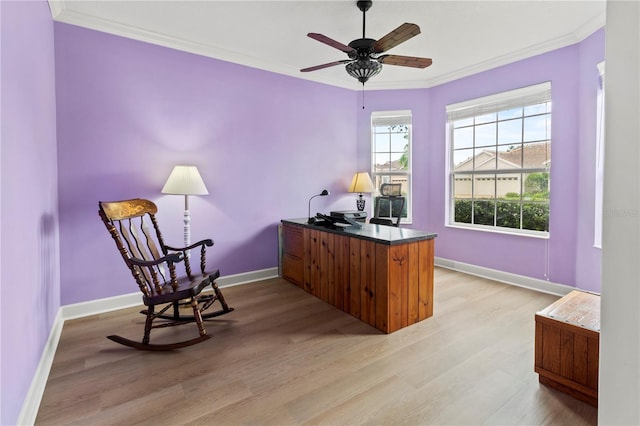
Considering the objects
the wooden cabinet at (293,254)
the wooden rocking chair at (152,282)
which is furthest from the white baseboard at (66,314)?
the wooden rocking chair at (152,282)

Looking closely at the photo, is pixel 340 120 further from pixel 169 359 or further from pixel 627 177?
pixel 627 177

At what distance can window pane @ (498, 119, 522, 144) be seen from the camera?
3.83 m

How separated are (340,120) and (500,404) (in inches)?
153

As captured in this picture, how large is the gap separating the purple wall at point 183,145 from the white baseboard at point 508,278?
1885 millimetres

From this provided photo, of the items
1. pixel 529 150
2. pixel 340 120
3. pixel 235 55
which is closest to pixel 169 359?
pixel 235 55

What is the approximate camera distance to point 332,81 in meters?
4.53

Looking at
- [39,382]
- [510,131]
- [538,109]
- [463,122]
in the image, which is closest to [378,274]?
[39,382]

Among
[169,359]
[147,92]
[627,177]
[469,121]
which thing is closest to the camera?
[627,177]

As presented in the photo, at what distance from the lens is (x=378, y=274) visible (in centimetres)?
260

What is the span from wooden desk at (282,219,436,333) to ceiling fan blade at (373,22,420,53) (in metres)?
1.48

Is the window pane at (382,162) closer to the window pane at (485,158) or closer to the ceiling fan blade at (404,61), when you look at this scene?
the window pane at (485,158)

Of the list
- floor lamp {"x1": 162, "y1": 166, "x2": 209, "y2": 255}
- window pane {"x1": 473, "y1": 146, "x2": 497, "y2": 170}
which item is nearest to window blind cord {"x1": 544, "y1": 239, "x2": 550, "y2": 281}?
window pane {"x1": 473, "y1": 146, "x2": 497, "y2": 170}

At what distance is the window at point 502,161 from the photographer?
12.0 ft

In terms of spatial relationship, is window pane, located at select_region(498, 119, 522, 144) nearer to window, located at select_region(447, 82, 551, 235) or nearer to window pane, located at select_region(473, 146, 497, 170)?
window, located at select_region(447, 82, 551, 235)
